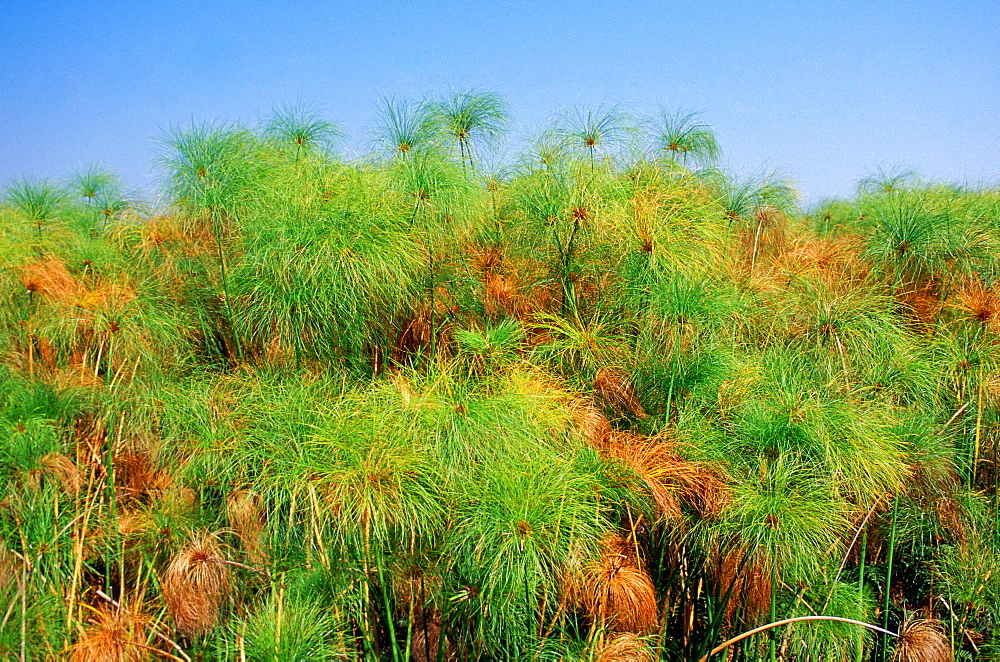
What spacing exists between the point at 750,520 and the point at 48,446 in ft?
9.92

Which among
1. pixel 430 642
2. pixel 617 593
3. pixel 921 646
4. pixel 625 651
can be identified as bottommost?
pixel 430 642

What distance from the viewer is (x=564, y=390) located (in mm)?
3971

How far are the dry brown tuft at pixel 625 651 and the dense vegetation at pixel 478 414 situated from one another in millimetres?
16

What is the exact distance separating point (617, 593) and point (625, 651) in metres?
0.27

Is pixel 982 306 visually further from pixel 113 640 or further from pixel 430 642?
pixel 113 640

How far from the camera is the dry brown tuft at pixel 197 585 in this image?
133 inches

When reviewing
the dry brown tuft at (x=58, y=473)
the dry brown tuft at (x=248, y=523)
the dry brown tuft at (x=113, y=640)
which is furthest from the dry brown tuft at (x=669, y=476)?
the dry brown tuft at (x=58, y=473)

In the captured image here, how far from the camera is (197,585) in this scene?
3.39m

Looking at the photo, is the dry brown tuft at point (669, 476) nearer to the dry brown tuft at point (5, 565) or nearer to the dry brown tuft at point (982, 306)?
the dry brown tuft at point (982, 306)

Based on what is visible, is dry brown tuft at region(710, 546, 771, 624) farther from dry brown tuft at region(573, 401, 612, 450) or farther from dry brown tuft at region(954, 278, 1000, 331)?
dry brown tuft at region(954, 278, 1000, 331)

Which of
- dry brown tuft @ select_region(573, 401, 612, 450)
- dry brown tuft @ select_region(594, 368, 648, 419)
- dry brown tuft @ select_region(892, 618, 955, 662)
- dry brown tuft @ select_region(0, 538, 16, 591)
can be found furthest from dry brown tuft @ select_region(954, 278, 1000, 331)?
dry brown tuft @ select_region(0, 538, 16, 591)

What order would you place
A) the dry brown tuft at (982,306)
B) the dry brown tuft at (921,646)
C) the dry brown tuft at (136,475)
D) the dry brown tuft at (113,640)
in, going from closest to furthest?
the dry brown tuft at (113,640) → the dry brown tuft at (136,475) → the dry brown tuft at (921,646) → the dry brown tuft at (982,306)

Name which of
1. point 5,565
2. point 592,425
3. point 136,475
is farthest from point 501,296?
point 5,565

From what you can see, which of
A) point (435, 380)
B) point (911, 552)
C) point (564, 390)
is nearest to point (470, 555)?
point (435, 380)
